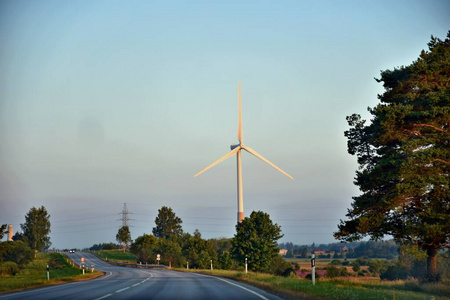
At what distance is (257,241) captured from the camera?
89.2 meters

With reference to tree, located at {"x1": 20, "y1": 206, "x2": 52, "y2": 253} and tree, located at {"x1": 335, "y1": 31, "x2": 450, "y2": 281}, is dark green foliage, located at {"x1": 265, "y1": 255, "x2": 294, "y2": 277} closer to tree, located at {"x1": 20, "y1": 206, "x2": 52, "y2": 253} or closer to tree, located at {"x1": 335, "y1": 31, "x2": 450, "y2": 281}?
tree, located at {"x1": 335, "y1": 31, "x2": 450, "y2": 281}

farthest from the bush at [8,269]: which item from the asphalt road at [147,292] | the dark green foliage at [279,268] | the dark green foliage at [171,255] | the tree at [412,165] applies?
the tree at [412,165]

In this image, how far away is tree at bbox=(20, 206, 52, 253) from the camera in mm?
168375

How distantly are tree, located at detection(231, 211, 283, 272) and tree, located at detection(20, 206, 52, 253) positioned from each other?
10153 cm

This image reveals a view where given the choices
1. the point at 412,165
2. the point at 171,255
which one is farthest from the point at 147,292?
the point at 171,255

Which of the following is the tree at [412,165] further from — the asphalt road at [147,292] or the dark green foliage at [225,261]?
the dark green foliage at [225,261]

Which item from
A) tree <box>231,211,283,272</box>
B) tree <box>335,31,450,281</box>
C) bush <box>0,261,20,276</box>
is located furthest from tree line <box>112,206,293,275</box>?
tree <box>335,31,450,281</box>

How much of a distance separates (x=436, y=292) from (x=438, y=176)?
6.13 m

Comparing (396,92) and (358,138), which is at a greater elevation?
(396,92)

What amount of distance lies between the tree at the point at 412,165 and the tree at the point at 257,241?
2280 inches

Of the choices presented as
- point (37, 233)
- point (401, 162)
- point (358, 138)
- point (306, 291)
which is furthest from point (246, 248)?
point (37, 233)

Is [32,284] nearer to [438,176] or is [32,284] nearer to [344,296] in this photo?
[344,296]

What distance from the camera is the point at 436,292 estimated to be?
998 inches

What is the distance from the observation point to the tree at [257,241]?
89.1m
